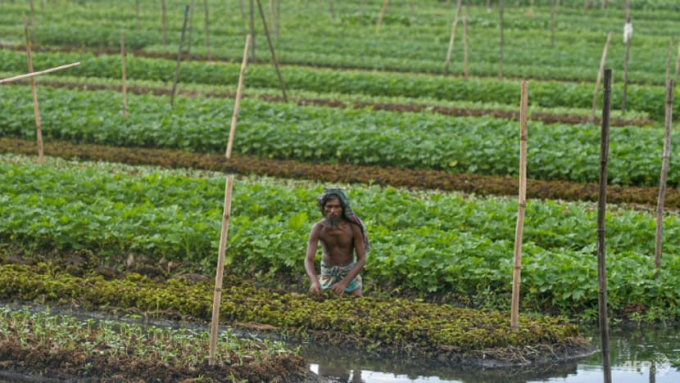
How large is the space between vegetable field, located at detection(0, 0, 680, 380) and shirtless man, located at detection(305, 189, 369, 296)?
31 cm

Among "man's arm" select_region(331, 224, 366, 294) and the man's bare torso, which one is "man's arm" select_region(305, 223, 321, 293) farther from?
"man's arm" select_region(331, 224, 366, 294)

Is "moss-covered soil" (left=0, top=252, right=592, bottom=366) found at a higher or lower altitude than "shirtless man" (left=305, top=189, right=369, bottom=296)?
lower

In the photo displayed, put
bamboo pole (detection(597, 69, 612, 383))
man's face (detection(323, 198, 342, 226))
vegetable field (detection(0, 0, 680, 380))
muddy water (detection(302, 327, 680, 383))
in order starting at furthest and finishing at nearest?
vegetable field (detection(0, 0, 680, 380)) < man's face (detection(323, 198, 342, 226)) < muddy water (detection(302, 327, 680, 383)) < bamboo pole (detection(597, 69, 612, 383))

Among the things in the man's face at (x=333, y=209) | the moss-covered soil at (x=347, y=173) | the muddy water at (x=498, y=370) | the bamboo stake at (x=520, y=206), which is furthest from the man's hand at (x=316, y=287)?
the moss-covered soil at (x=347, y=173)

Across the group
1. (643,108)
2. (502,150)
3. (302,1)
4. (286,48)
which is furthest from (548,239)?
(302,1)

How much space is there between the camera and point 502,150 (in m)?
15.9

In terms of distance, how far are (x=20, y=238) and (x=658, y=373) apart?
20.7ft

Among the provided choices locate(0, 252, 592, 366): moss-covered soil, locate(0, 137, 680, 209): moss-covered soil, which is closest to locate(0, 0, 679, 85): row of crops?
locate(0, 137, 680, 209): moss-covered soil

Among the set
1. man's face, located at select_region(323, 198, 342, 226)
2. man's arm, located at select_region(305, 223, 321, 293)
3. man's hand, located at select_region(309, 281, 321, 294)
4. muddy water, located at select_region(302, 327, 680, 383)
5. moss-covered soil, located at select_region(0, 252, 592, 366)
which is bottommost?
muddy water, located at select_region(302, 327, 680, 383)

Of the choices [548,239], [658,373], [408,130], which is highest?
[408,130]

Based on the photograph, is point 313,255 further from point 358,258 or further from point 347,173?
point 347,173

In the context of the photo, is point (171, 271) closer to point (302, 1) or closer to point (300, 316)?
point (300, 316)

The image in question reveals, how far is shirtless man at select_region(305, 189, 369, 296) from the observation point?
9125 millimetres

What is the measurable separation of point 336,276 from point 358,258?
35cm
